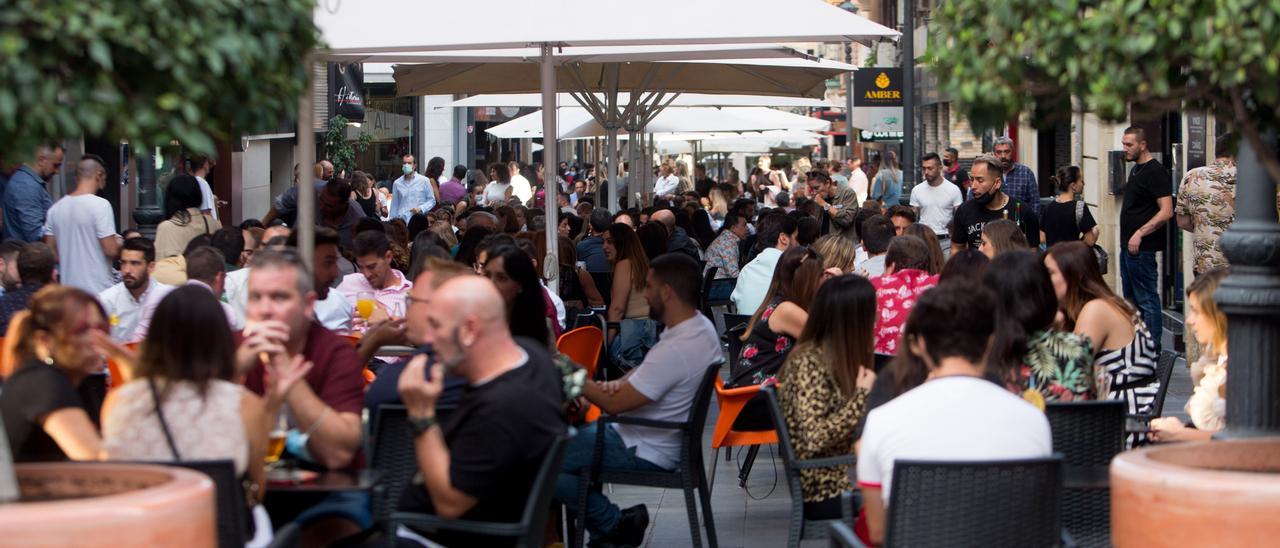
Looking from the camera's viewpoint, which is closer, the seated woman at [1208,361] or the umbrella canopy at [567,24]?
the seated woman at [1208,361]

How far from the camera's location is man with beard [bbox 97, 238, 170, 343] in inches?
319

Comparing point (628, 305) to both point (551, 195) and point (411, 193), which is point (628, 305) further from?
point (411, 193)

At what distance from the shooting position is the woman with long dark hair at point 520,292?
647cm

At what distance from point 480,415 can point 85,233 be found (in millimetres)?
7111

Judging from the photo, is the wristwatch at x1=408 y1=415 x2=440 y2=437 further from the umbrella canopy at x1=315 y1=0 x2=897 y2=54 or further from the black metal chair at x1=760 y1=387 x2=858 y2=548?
the umbrella canopy at x1=315 y1=0 x2=897 y2=54

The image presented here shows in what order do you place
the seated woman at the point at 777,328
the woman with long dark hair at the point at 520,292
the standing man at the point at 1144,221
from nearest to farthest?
the woman with long dark hair at the point at 520,292, the seated woman at the point at 777,328, the standing man at the point at 1144,221

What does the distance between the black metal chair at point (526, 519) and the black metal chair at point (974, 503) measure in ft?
3.01

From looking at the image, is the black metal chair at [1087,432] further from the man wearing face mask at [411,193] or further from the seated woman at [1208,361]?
the man wearing face mask at [411,193]

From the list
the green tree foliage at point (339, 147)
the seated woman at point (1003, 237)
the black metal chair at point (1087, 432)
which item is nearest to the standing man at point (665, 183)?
the green tree foliage at point (339, 147)

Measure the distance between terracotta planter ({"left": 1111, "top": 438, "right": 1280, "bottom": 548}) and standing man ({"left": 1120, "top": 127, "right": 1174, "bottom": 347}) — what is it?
8.78 m

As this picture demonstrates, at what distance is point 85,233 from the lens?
10.7 meters

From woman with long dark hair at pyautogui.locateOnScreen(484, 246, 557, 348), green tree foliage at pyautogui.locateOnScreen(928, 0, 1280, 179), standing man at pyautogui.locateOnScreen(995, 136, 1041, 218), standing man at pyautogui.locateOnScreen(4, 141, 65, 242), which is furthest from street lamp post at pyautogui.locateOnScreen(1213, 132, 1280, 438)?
standing man at pyautogui.locateOnScreen(995, 136, 1041, 218)

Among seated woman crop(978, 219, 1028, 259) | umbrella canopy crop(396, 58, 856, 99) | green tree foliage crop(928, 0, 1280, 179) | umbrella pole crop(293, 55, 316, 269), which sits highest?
umbrella canopy crop(396, 58, 856, 99)

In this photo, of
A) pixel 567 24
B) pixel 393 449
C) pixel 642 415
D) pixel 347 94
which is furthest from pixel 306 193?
pixel 347 94
